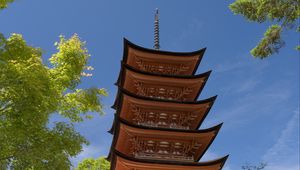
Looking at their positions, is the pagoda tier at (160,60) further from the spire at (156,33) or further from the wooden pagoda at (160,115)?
the spire at (156,33)

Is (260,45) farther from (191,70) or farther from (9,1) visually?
(191,70)

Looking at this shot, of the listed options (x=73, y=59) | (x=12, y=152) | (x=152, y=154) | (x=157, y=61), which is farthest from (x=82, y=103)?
(x=157, y=61)

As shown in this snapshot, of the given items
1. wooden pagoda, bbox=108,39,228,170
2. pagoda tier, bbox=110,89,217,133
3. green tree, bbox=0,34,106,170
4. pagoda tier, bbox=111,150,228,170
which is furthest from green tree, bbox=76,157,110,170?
green tree, bbox=0,34,106,170

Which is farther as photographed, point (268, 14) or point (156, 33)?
point (156, 33)

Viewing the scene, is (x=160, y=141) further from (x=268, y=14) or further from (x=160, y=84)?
(x=268, y=14)

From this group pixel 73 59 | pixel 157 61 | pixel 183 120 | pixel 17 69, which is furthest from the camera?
pixel 157 61

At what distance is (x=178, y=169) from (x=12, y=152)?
8.09 meters

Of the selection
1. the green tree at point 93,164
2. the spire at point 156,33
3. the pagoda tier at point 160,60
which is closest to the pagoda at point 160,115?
the pagoda tier at point 160,60

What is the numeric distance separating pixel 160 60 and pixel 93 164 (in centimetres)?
825

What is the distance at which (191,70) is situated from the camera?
21328 millimetres

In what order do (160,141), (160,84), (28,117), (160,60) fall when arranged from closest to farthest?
(28,117) → (160,141) → (160,84) → (160,60)

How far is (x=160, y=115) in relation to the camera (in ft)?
58.9

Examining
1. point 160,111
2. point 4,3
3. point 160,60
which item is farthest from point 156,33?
point 4,3

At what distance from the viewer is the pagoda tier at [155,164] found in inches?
574
